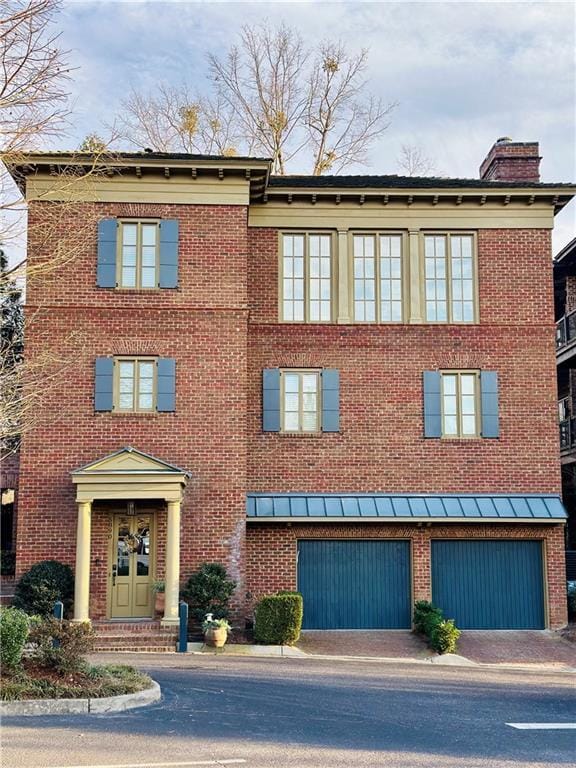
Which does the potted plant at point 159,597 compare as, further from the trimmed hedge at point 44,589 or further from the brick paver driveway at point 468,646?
the brick paver driveway at point 468,646

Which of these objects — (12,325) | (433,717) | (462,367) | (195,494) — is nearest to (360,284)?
(462,367)

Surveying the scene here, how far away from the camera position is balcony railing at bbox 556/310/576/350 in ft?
88.0

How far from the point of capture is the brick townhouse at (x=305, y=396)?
1855 centimetres

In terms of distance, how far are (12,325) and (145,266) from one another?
5778 mm

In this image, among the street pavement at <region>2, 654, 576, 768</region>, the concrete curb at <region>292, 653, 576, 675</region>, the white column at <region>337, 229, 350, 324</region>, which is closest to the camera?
the street pavement at <region>2, 654, 576, 768</region>

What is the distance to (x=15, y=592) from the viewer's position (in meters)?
17.7

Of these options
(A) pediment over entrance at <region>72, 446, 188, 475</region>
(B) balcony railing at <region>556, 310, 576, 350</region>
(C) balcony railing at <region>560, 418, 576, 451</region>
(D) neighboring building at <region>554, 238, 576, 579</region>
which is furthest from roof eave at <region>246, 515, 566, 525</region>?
(B) balcony railing at <region>556, 310, 576, 350</region>

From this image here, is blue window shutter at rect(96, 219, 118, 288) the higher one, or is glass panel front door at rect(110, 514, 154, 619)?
blue window shutter at rect(96, 219, 118, 288)

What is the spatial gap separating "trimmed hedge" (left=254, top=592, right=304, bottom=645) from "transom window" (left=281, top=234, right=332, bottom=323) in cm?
644

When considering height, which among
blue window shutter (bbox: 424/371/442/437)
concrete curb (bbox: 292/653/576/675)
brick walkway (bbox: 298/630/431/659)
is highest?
blue window shutter (bbox: 424/371/442/437)

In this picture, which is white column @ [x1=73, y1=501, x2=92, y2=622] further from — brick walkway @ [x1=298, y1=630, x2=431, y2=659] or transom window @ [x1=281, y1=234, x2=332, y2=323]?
transom window @ [x1=281, y1=234, x2=332, y2=323]

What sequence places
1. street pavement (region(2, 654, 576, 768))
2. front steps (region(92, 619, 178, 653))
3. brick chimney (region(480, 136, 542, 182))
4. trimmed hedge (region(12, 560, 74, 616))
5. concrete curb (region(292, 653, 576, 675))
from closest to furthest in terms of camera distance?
street pavement (region(2, 654, 576, 768)) < concrete curb (region(292, 653, 576, 675)) < front steps (region(92, 619, 178, 653)) < trimmed hedge (region(12, 560, 74, 616)) < brick chimney (region(480, 136, 542, 182))

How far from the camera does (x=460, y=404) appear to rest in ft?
66.3

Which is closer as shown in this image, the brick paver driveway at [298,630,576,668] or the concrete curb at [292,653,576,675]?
the concrete curb at [292,653,576,675]
